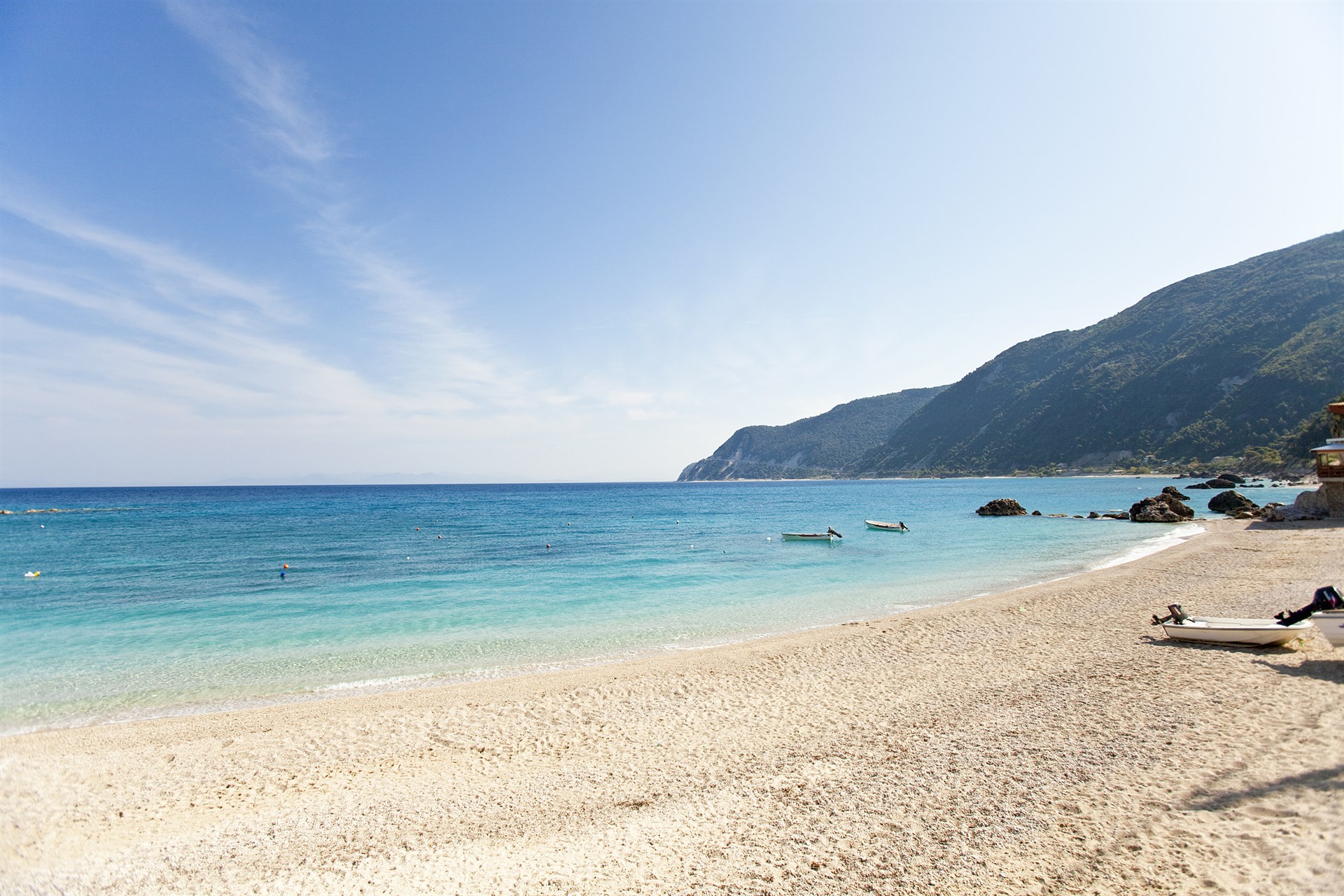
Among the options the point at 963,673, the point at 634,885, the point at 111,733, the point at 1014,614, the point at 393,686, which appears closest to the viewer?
the point at 634,885

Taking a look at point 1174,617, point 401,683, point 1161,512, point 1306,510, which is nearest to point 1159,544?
point 1306,510

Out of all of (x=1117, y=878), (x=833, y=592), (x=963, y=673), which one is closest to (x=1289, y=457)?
(x=833, y=592)

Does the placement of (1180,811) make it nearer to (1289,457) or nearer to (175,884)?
(175,884)

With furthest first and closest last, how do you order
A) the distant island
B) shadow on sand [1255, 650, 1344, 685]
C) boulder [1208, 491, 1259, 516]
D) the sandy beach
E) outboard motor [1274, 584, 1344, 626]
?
the distant island → boulder [1208, 491, 1259, 516] → outboard motor [1274, 584, 1344, 626] → shadow on sand [1255, 650, 1344, 685] → the sandy beach

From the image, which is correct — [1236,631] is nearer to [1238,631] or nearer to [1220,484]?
[1238,631]

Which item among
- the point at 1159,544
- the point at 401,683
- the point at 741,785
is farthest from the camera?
the point at 1159,544

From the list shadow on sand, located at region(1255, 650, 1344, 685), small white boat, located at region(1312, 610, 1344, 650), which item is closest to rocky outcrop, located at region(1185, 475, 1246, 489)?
shadow on sand, located at region(1255, 650, 1344, 685)

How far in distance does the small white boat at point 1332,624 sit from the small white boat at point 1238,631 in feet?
3.06

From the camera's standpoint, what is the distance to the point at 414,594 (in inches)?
818

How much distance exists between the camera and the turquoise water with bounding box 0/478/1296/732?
12523 millimetres

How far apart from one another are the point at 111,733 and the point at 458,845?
7502 mm

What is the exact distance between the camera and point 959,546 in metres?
32.9

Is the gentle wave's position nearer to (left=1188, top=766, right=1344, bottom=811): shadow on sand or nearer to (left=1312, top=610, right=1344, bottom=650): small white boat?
(left=1312, top=610, right=1344, bottom=650): small white boat

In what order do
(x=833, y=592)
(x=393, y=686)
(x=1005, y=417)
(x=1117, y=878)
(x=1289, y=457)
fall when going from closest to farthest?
(x=1117, y=878)
(x=393, y=686)
(x=833, y=592)
(x=1289, y=457)
(x=1005, y=417)
